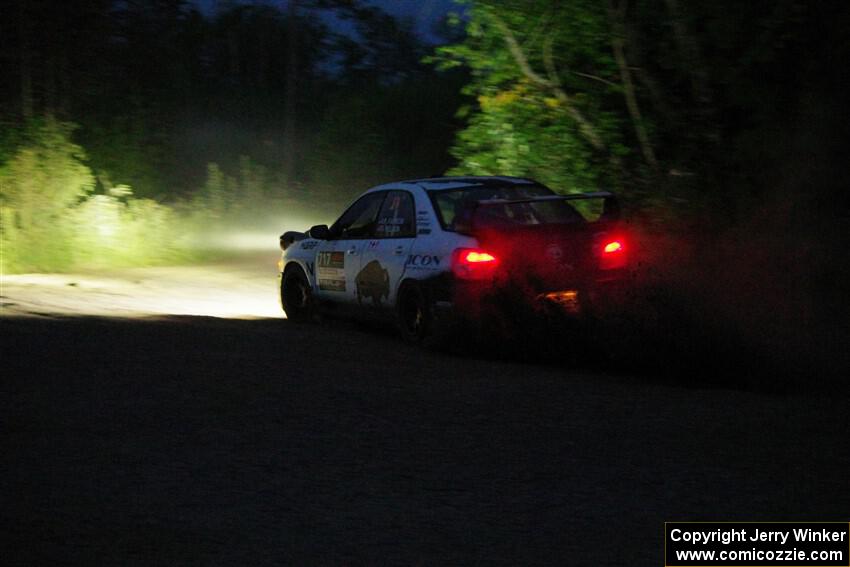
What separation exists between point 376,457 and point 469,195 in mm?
5690

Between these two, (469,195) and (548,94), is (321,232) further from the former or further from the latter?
(548,94)

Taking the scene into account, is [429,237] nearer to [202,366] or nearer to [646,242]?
[202,366]

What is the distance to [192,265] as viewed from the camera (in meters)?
25.8

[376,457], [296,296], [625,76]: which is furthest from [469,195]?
[376,457]

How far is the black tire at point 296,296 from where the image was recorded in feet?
49.8

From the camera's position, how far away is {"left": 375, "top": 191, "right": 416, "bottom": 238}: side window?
13.2 meters

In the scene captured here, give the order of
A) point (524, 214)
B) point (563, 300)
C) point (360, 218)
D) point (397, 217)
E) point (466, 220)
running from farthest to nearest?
point (360, 218) < point (397, 217) < point (524, 214) < point (466, 220) < point (563, 300)

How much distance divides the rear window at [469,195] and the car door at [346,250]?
1103 millimetres

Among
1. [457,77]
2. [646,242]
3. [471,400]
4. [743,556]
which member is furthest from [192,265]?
[457,77]

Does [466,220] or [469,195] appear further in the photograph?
[469,195]

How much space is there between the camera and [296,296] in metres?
15.5

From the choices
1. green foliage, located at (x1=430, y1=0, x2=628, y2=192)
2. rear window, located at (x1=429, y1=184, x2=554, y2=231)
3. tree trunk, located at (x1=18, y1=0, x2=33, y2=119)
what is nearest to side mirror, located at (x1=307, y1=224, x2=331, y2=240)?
rear window, located at (x1=429, y1=184, x2=554, y2=231)

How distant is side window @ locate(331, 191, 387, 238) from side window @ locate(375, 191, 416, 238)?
24cm

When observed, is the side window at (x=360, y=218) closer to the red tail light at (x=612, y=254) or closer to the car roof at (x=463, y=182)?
the car roof at (x=463, y=182)
